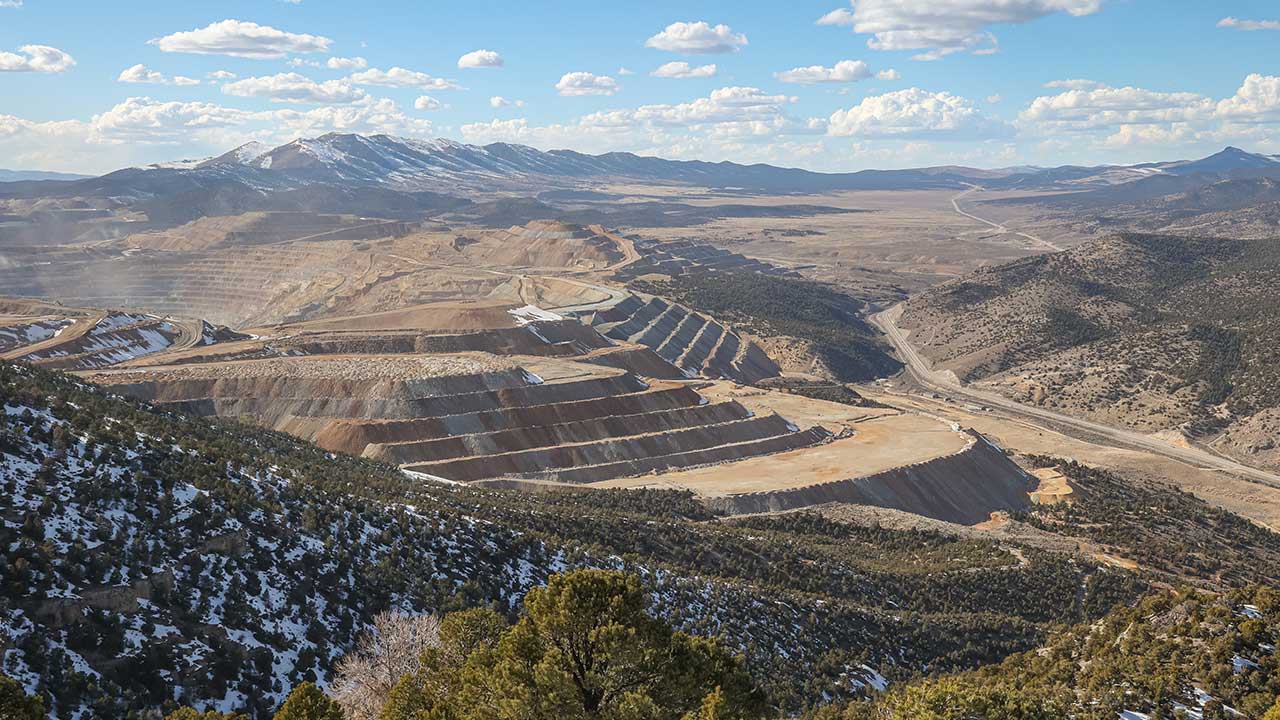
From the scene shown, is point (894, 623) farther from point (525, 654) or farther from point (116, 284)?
point (116, 284)

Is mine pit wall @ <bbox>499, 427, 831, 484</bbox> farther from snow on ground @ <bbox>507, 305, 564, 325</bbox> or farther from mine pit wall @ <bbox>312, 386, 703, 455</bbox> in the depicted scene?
snow on ground @ <bbox>507, 305, 564, 325</bbox>

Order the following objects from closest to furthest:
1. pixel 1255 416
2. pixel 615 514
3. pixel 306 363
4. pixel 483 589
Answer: pixel 483 589 < pixel 615 514 < pixel 306 363 < pixel 1255 416

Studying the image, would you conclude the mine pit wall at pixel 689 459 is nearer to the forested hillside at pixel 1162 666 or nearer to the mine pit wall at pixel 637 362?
the mine pit wall at pixel 637 362

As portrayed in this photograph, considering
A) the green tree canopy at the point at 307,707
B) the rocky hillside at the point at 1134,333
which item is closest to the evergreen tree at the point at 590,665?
the green tree canopy at the point at 307,707

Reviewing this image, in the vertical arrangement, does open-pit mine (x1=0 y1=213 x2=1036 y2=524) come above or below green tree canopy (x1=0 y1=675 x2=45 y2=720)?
below

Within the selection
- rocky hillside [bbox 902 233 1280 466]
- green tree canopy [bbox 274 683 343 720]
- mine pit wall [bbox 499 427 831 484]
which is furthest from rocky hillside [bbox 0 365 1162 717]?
rocky hillside [bbox 902 233 1280 466]

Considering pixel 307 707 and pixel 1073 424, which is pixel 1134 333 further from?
pixel 307 707

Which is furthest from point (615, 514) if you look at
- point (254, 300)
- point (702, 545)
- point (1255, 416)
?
point (254, 300)

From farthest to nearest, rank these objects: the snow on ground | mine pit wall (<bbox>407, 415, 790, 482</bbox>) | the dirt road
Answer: the snow on ground → the dirt road → mine pit wall (<bbox>407, 415, 790, 482</bbox>)
